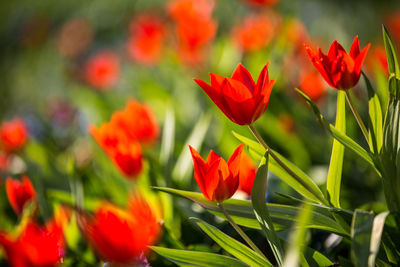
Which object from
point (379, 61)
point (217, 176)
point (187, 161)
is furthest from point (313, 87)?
point (217, 176)

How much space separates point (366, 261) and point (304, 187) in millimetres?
174

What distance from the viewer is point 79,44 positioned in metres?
2.74

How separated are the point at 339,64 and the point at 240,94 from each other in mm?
142

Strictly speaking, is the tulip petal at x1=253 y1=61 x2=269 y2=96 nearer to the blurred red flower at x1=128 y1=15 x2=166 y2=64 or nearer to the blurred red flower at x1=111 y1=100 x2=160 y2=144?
the blurred red flower at x1=111 y1=100 x2=160 y2=144

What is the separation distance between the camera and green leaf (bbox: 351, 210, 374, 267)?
0.53 metres

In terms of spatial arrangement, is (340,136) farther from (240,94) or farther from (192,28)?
(192,28)

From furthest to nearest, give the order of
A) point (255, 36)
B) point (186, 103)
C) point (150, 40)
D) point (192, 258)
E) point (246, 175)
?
point (150, 40), point (186, 103), point (255, 36), point (246, 175), point (192, 258)

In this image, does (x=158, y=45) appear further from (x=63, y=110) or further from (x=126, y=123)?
(x=126, y=123)

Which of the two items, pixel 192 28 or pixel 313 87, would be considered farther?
pixel 192 28

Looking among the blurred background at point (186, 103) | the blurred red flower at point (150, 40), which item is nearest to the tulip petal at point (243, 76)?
the blurred background at point (186, 103)

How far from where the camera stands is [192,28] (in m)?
1.69

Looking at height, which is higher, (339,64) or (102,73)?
(339,64)

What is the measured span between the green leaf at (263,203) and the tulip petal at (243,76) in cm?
10

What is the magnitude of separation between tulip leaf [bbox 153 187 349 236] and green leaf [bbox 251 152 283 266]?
0.04m
